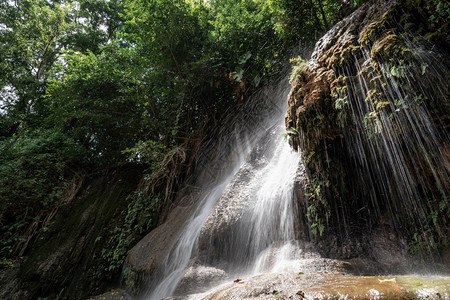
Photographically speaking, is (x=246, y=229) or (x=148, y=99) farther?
(x=148, y=99)

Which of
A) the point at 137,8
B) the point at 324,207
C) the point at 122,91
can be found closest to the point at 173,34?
the point at 137,8

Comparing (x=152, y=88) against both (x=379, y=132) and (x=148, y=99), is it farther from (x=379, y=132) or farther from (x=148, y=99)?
(x=379, y=132)

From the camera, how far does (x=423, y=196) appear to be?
3516 mm

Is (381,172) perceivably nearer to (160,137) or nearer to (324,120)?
(324,120)

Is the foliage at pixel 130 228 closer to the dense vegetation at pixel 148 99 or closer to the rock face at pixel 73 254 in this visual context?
the dense vegetation at pixel 148 99

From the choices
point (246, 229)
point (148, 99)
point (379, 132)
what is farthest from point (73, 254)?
point (379, 132)

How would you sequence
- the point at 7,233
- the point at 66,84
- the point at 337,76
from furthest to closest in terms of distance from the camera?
the point at 66,84 < the point at 7,233 < the point at 337,76

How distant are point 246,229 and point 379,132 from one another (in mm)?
2751

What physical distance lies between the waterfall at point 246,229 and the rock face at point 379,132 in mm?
600

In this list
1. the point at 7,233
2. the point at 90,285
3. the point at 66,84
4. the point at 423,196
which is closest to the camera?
the point at 423,196

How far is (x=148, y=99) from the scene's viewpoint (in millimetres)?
8391

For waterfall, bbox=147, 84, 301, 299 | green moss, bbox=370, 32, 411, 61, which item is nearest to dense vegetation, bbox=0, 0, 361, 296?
waterfall, bbox=147, 84, 301, 299

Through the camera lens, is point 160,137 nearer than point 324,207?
No

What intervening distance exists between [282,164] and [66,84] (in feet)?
25.3
